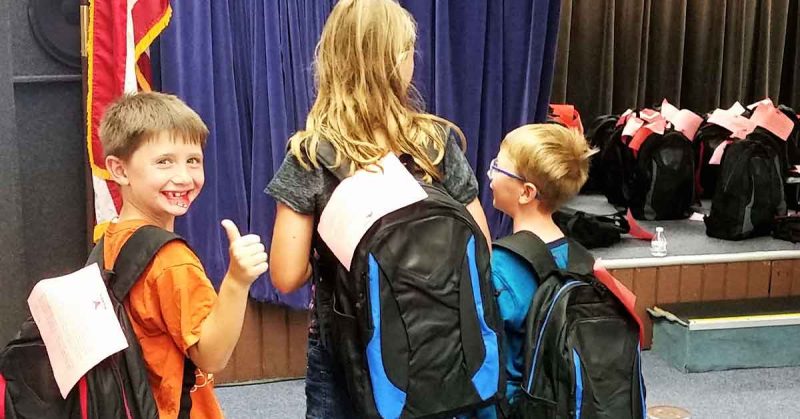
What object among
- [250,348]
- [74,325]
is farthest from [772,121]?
[74,325]

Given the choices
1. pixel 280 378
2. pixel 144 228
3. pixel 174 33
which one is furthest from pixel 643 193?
pixel 144 228

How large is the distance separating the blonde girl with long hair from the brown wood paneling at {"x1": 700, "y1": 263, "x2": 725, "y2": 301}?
1.85 meters

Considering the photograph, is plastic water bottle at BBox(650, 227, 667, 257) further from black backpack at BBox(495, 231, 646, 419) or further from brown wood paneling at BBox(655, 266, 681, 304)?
black backpack at BBox(495, 231, 646, 419)

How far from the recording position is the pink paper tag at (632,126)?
3.49 meters

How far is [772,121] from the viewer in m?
3.41

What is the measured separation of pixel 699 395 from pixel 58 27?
7.12 feet

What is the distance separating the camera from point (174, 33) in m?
2.27

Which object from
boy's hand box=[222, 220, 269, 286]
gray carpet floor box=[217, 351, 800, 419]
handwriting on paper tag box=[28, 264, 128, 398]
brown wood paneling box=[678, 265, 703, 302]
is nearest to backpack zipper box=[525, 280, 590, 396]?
boy's hand box=[222, 220, 269, 286]

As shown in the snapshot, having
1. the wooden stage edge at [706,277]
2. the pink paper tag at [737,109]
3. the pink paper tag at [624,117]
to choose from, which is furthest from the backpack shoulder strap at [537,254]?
the pink paper tag at [737,109]

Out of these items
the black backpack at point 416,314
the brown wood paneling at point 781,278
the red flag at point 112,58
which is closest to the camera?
the black backpack at point 416,314

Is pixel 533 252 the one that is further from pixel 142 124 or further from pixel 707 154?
pixel 707 154

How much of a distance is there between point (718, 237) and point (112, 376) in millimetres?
2662

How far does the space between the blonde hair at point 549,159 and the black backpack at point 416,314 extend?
0.37m

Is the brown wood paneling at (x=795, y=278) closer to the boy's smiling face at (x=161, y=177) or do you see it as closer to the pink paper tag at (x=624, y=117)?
the pink paper tag at (x=624, y=117)
